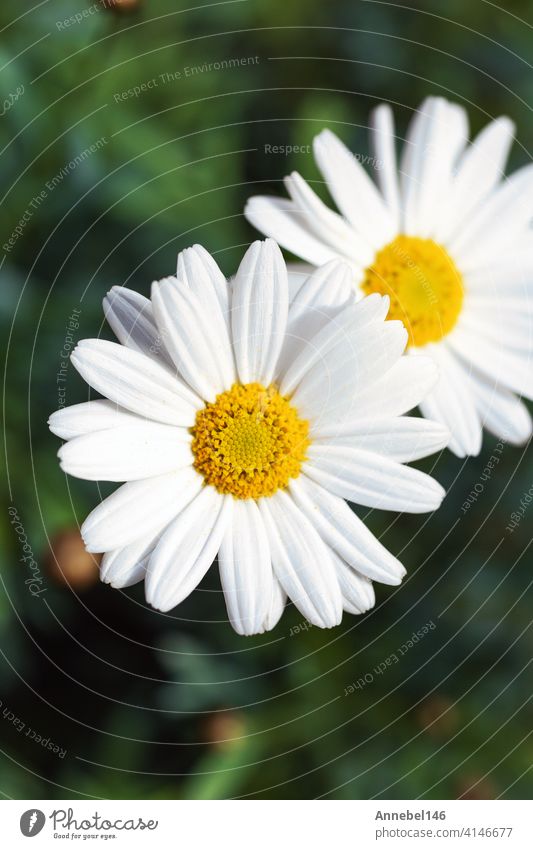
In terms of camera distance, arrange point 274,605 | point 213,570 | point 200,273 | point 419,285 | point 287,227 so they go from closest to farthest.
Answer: point 200,273 → point 274,605 → point 287,227 → point 419,285 → point 213,570

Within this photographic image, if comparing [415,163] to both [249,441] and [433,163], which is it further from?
[249,441]

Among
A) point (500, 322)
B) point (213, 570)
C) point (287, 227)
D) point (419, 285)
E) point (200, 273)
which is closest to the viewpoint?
point (200, 273)

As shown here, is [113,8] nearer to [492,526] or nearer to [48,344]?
[48,344]

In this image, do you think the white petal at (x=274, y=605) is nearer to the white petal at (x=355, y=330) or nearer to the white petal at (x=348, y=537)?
the white petal at (x=348, y=537)

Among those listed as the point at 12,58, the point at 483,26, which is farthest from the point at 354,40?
the point at 12,58
